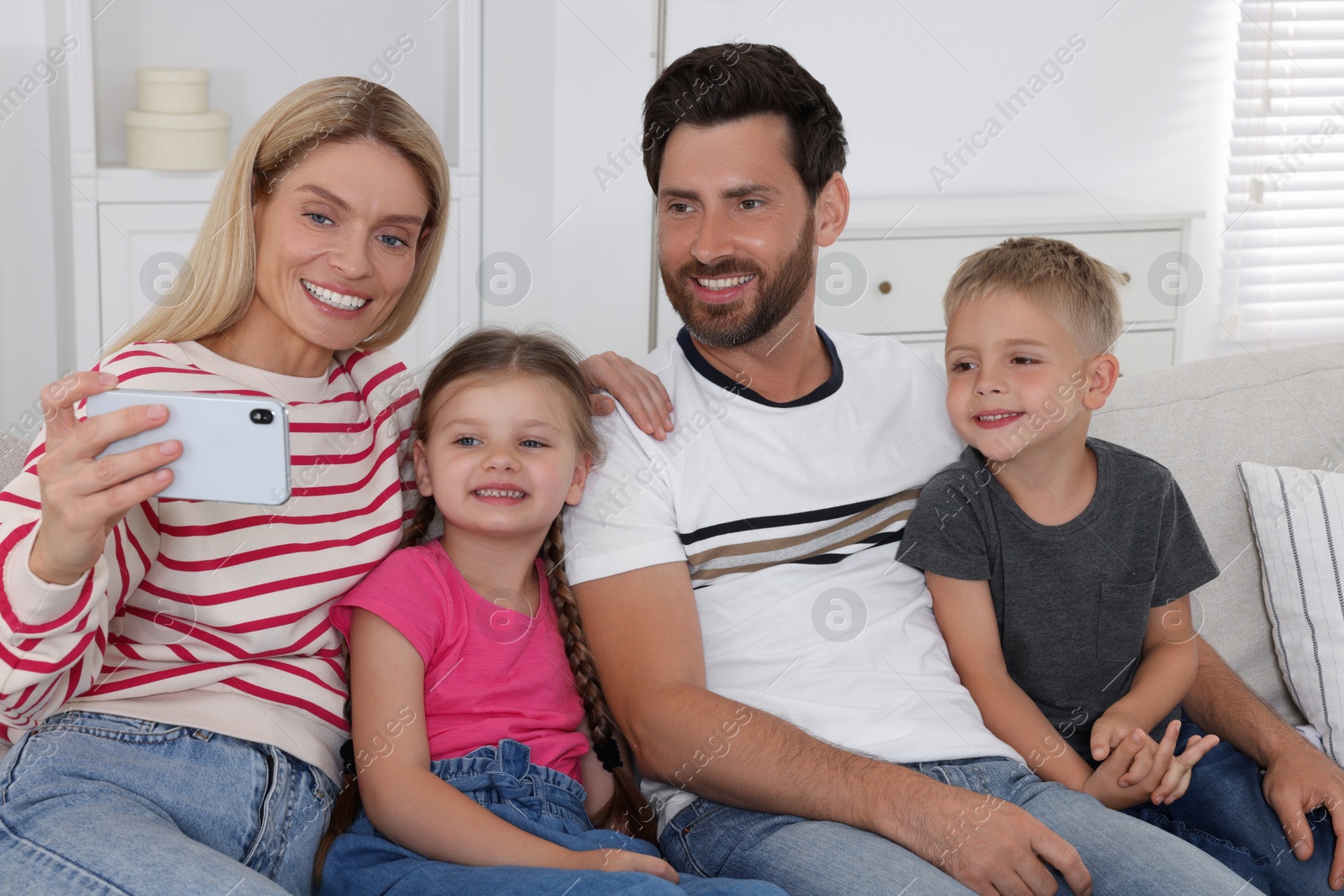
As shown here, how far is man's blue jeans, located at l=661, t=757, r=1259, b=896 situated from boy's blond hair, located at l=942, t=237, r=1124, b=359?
56 cm

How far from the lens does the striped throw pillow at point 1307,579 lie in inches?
62.9

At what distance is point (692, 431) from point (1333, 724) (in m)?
0.94

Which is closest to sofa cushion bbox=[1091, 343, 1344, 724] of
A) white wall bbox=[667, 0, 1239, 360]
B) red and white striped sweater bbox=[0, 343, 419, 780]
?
red and white striped sweater bbox=[0, 343, 419, 780]

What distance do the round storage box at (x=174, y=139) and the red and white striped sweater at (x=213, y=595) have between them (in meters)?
1.98

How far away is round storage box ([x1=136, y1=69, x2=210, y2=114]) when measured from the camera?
302cm

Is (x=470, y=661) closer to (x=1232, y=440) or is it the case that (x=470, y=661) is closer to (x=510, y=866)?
(x=510, y=866)

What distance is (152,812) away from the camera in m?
1.08

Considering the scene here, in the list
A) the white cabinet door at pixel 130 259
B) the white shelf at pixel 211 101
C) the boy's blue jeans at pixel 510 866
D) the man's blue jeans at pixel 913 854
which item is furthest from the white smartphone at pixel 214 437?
the white cabinet door at pixel 130 259

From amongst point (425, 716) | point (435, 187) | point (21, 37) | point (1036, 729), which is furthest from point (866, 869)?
point (21, 37)

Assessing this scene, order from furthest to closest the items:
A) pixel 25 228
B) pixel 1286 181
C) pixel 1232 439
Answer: pixel 1286 181, pixel 25 228, pixel 1232 439

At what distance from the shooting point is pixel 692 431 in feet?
4.92

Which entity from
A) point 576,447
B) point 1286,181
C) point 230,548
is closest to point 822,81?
point 1286,181

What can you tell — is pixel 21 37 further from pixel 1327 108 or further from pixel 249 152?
pixel 1327 108

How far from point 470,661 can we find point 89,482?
1.58ft
